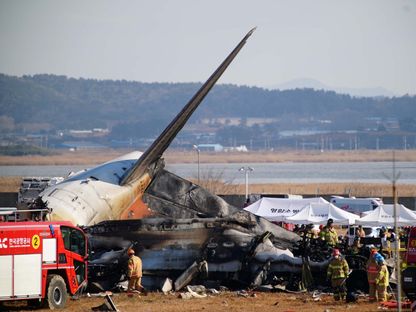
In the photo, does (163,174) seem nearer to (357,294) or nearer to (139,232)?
(139,232)

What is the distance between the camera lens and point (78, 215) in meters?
40.1

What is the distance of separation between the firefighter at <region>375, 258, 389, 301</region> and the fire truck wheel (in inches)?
392

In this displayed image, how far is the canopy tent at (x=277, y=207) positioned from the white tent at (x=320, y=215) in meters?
1.42

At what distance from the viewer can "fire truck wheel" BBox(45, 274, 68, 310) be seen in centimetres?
3231

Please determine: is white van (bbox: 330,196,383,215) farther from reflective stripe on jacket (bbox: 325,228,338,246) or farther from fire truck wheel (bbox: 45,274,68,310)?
fire truck wheel (bbox: 45,274,68,310)

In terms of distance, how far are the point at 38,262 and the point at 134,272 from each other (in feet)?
18.2

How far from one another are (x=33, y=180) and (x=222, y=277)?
150 ft

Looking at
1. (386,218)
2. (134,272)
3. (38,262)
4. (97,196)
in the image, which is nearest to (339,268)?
(134,272)

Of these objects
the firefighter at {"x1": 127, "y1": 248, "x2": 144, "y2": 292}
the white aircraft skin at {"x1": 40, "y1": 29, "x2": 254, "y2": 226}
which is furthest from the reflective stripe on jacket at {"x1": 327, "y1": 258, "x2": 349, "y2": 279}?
the white aircraft skin at {"x1": 40, "y1": 29, "x2": 254, "y2": 226}

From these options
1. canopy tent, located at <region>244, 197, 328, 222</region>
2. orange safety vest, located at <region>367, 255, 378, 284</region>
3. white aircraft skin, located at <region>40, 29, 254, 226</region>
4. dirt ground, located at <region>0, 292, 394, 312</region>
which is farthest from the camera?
canopy tent, located at <region>244, 197, 328, 222</region>

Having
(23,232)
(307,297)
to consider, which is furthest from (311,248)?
(23,232)

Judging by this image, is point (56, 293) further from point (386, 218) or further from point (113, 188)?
point (386, 218)

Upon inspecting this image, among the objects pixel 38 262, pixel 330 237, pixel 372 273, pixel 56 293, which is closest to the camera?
pixel 38 262

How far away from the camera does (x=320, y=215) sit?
Answer: 60312 millimetres
